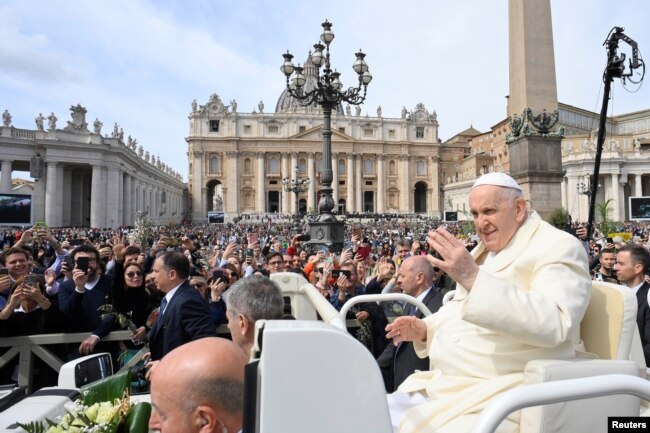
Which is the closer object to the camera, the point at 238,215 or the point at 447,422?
the point at 447,422

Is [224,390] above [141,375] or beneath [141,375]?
above

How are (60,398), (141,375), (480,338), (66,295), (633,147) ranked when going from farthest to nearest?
1. (633,147)
2. (66,295)
3. (141,375)
4. (60,398)
5. (480,338)

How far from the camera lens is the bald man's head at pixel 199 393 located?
4.33 ft

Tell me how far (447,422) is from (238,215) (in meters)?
74.9

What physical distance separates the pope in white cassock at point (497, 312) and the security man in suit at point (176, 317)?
171 cm

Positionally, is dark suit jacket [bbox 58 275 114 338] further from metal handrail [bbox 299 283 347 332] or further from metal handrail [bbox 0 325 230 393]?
metal handrail [bbox 299 283 347 332]

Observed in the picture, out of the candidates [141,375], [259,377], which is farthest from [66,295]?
[259,377]

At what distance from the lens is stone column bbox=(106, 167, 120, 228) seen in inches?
1532

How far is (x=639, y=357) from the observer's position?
2139 millimetres

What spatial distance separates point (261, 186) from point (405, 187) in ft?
84.5

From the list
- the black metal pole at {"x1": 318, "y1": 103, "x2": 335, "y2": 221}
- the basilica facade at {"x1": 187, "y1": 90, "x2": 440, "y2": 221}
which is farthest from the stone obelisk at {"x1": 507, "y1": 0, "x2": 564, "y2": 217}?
the basilica facade at {"x1": 187, "y1": 90, "x2": 440, "y2": 221}

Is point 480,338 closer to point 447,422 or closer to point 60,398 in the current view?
point 447,422

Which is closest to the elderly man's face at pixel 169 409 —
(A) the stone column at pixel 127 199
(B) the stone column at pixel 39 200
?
(B) the stone column at pixel 39 200

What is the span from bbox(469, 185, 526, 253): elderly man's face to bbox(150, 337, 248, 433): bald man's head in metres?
1.36
